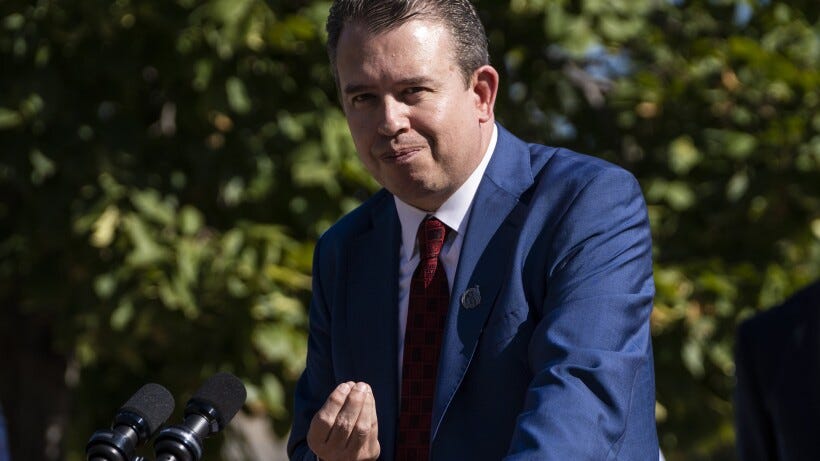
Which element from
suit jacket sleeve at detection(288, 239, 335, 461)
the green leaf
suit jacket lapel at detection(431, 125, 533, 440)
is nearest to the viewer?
suit jacket lapel at detection(431, 125, 533, 440)

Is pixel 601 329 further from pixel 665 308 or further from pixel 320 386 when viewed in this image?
pixel 665 308

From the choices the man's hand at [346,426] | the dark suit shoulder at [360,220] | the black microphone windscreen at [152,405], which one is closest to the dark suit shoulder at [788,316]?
the man's hand at [346,426]

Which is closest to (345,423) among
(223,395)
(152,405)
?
(223,395)

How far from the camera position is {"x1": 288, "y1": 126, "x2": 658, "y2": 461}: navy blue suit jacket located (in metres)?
2.52

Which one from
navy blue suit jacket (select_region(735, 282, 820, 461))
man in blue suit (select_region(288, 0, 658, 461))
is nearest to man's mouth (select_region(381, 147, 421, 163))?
man in blue suit (select_region(288, 0, 658, 461))

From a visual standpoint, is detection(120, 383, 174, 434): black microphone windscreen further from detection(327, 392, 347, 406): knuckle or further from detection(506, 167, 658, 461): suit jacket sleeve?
detection(506, 167, 658, 461): suit jacket sleeve

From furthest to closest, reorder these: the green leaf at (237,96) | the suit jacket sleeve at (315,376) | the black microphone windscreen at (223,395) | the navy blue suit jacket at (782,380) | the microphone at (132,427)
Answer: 1. the green leaf at (237,96)
2. the suit jacket sleeve at (315,376)
3. the black microphone windscreen at (223,395)
4. the microphone at (132,427)
5. the navy blue suit jacket at (782,380)

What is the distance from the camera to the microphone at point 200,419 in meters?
2.38

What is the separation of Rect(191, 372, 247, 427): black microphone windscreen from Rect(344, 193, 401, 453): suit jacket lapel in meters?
0.34

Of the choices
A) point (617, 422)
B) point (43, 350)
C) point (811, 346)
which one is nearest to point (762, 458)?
point (811, 346)

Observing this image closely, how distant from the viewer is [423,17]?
2.77 m

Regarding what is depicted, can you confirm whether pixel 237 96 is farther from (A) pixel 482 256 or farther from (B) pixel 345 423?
(B) pixel 345 423

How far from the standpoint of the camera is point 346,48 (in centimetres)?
282

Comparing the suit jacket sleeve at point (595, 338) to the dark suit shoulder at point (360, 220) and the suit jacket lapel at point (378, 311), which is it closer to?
the suit jacket lapel at point (378, 311)
